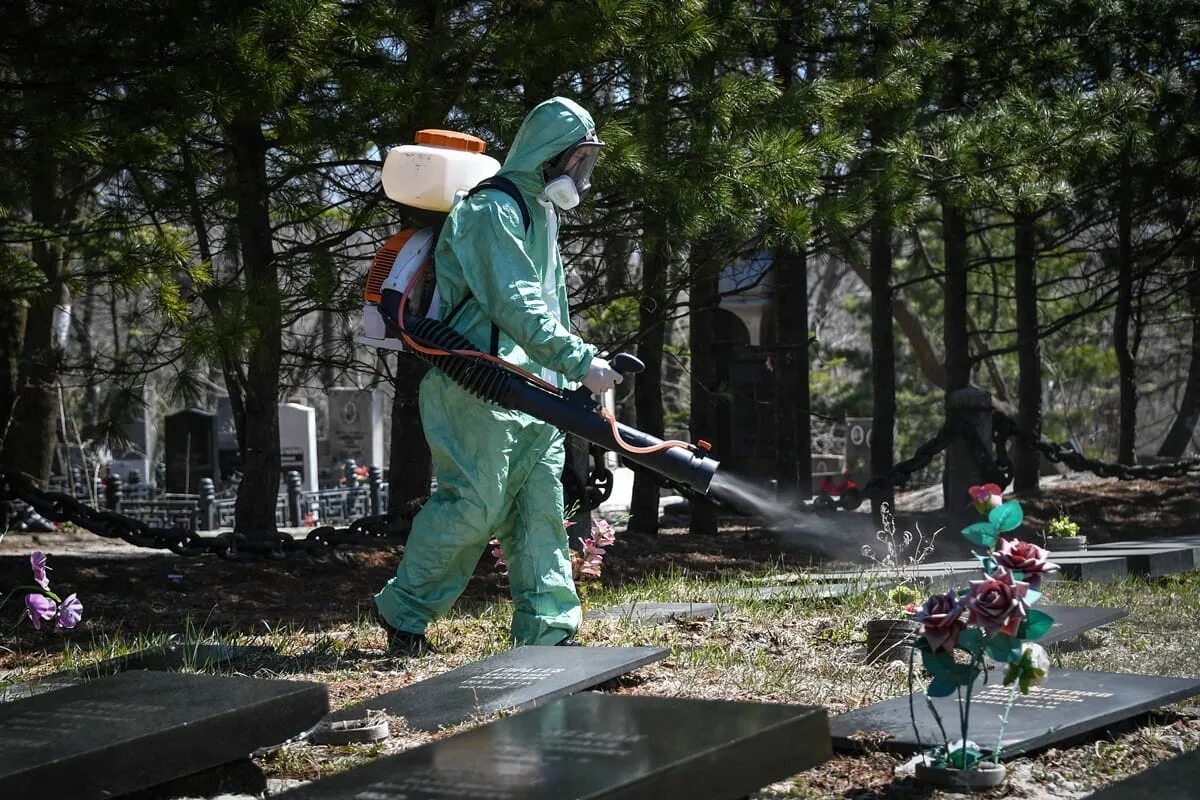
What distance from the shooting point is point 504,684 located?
4621mm

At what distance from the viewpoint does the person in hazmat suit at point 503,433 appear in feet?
17.8

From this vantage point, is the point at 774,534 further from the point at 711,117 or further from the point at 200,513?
the point at 200,513

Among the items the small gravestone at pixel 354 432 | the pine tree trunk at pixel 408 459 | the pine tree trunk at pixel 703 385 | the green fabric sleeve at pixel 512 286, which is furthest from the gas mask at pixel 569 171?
the small gravestone at pixel 354 432

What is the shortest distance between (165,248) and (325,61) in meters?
1.32

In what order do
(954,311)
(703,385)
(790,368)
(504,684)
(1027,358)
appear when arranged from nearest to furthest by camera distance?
(504,684) < (703,385) < (790,368) < (954,311) < (1027,358)

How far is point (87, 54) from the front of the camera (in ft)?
25.6

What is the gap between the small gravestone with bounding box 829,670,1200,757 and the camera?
389cm

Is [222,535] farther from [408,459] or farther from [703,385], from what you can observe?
[703,385]

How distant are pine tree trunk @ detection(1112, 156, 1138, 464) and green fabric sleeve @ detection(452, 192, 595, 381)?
952 cm

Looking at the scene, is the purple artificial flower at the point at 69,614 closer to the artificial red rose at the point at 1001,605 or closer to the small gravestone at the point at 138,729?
the small gravestone at the point at 138,729

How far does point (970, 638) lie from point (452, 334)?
2460 mm

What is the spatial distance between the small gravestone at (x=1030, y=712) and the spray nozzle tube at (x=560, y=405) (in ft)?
4.17

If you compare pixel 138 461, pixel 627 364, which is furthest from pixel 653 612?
pixel 138 461

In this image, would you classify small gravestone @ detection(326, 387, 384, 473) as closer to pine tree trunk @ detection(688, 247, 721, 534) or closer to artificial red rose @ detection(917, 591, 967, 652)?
pine tree trunk @ detection(688, 247, 721, 534)
